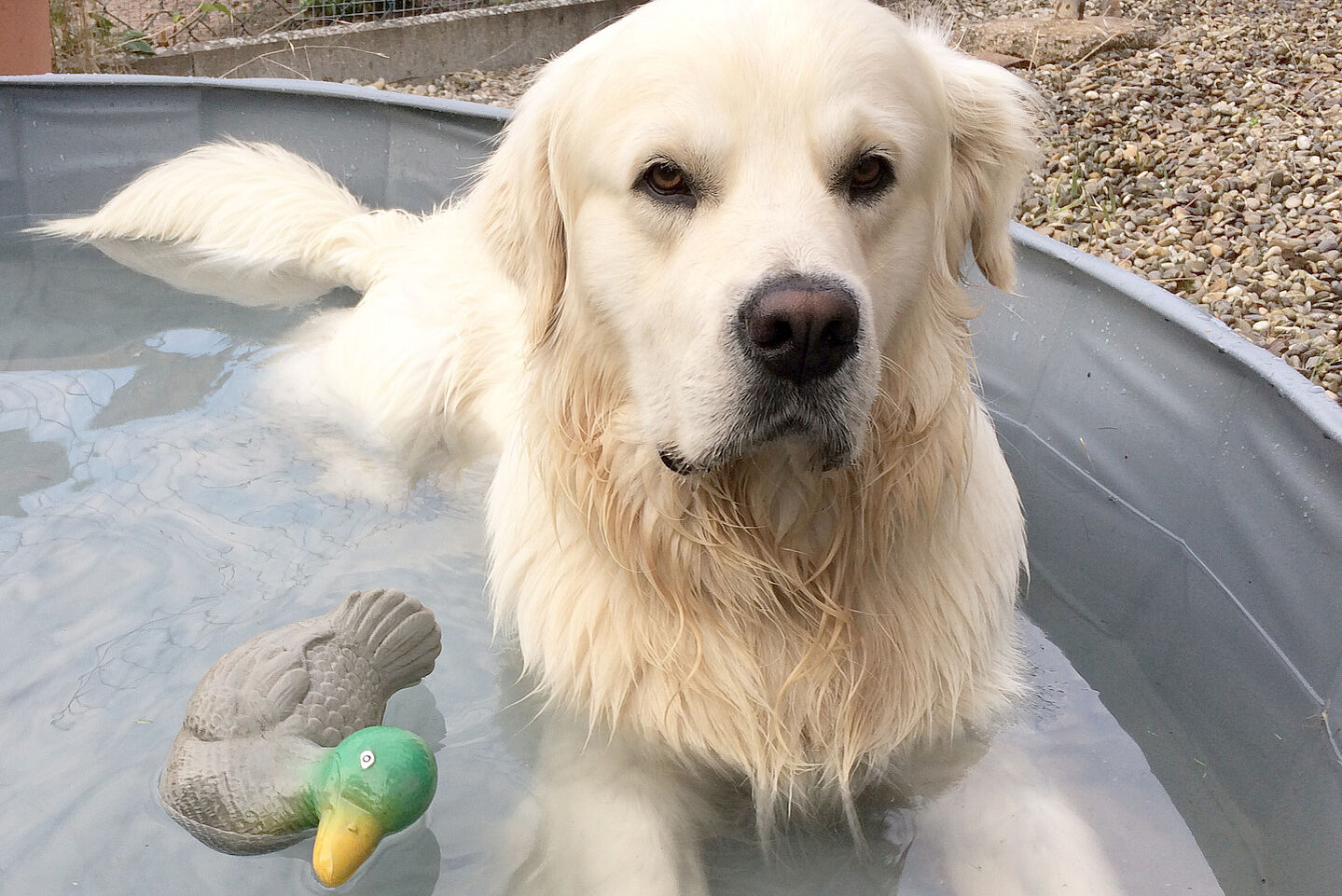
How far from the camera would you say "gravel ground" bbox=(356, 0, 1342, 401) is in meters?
3.65

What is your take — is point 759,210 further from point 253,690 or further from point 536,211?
point 253,690

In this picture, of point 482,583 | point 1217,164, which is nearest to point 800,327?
point 482,583

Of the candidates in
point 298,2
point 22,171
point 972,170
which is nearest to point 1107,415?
point 972,170

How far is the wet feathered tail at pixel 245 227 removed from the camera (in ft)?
12.4

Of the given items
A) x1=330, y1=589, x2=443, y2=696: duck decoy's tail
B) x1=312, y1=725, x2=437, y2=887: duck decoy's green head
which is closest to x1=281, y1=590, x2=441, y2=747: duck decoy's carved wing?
x1=330, y1=589, x2=443, y2=696: duck decoy's tail

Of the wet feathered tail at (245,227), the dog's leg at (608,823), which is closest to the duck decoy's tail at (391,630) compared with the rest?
the dog's leg at (608,823)

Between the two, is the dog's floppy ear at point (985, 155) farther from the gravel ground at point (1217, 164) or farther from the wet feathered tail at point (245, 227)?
the wet feathered tail at point (245, 227)

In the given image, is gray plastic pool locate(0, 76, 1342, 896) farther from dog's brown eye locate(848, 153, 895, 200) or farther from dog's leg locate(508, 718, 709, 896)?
dog's brown eye locate(848, 153, 895, 200)

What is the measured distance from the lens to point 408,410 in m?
3.24

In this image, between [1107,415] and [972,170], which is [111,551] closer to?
[972,170]

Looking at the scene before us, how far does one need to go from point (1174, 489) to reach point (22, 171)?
3880 mm

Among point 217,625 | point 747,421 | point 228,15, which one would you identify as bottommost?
point 217,625

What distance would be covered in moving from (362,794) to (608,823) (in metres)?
0.43

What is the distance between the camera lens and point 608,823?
1.93 m
